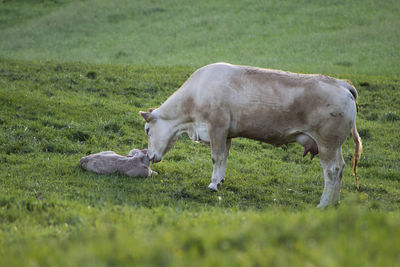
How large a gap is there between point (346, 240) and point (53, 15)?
36.9 m

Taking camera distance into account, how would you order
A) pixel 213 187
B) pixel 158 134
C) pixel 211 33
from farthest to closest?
1. pixel 211 33
2. pixel 158 134
3. pixel 213 187

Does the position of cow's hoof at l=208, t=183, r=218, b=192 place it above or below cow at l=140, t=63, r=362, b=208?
below

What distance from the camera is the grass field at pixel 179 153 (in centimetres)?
422

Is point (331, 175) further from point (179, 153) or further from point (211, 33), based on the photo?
point (211, 33)

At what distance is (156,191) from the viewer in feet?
30.0

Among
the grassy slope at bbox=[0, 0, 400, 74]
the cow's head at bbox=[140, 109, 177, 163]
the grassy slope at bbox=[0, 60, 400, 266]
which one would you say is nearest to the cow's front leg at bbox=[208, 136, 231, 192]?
the grassy slope at bbox=[0, 60, 400, 266]

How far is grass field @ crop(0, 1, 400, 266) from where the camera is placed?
4219 millimetres

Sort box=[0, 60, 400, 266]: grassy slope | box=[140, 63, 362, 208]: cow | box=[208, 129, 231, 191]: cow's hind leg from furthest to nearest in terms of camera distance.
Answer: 1. box=[208, 129, 231, 191]: cow's hind leg
2. box=[140, 63, 362, 208]: cow
3. box=[0, 60, 400, 266]: grassy slope

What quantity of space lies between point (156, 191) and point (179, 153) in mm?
3436

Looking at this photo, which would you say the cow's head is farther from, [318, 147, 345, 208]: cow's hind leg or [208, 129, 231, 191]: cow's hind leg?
[318, 147, 345, 208]: cow's hind leg

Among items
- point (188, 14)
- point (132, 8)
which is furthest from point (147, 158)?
point (132, 8)

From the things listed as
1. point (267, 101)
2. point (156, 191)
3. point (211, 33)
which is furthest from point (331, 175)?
point (211, 33)

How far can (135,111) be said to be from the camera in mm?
15477

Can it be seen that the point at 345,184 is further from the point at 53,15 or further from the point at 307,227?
the point at 53,15
